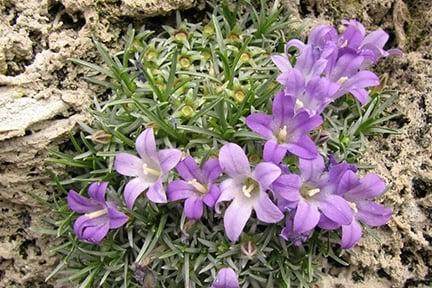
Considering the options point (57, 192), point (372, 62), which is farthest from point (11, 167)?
point (372, 62)

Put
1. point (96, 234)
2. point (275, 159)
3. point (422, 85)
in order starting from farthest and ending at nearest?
point (422, 85)
point (96, 234)
point (275, 159)

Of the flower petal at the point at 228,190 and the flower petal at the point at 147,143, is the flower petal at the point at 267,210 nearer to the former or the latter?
the flower petal at the point at 228,190

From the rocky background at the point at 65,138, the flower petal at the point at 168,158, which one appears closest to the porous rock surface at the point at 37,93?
the rocky background at the point at 65,138

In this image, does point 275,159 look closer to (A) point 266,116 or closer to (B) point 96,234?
(A) point 266,116

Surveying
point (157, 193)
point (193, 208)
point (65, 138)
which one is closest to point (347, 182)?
point (193, 208)

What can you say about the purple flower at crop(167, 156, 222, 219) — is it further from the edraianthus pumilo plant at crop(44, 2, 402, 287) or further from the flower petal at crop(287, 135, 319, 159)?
the flower petal at crop(287, 135, 319, 159)

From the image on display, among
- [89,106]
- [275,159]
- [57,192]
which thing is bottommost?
[57,192]
